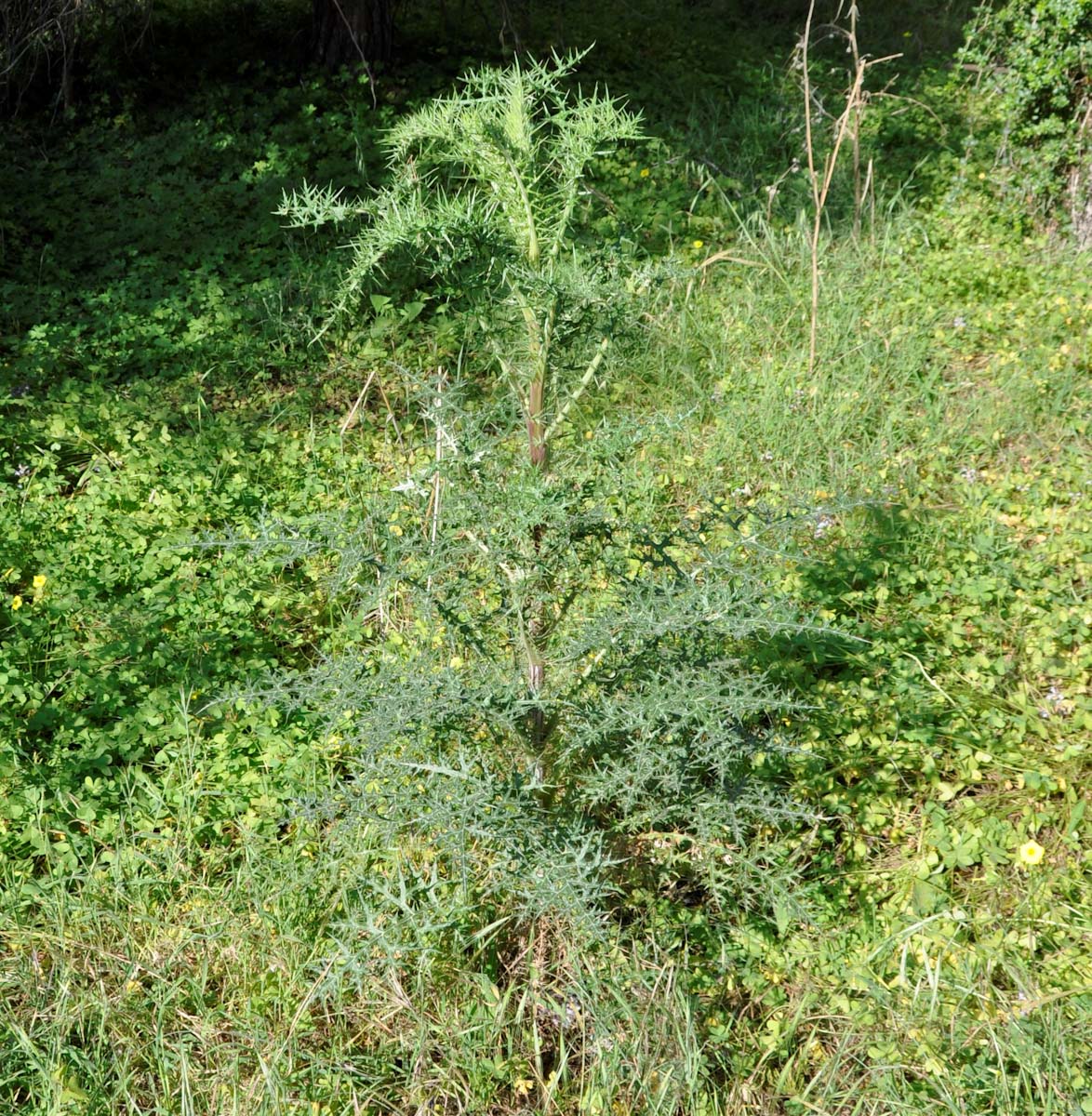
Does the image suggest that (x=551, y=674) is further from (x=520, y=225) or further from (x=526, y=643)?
(x=520, y=225)

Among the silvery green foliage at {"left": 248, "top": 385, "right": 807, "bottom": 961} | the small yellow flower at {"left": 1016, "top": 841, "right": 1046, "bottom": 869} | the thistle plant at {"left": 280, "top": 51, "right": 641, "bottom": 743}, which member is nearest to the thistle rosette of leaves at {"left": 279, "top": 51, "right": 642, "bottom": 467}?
the thistle plant at {"left": 280, "top": 51, "right": 641, "bottom": 743}

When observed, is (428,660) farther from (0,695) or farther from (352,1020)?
(0,695)

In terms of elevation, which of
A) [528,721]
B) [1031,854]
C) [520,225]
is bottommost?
[1031,854]

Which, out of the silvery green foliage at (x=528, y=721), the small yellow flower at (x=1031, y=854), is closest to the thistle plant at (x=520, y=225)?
the silvery green foliage at (x=528, y=721)

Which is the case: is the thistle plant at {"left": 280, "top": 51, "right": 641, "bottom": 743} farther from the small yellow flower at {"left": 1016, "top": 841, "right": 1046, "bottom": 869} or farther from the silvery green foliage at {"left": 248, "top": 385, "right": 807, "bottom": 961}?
the small yellow flower at {"left": 1016, "top": 841, "right": 1046, "bottom": 869}

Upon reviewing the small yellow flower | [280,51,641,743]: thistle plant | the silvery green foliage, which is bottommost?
the small yellow flower

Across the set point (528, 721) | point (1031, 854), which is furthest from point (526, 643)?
point (1031, 854)

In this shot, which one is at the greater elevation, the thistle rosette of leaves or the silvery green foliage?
the thistle rosette of leaves

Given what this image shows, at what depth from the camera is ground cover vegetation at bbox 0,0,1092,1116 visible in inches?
84.0

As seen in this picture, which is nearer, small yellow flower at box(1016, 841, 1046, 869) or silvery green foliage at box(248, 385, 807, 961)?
silvery green foliage at box(248, 385, 807, 961)

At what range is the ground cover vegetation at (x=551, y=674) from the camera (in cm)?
213

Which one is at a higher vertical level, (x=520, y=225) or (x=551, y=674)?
(x=520, y=225)

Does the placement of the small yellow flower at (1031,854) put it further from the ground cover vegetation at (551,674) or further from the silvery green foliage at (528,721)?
the silvery green foliage at (528,721)

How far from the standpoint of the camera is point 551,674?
2.46 meters
